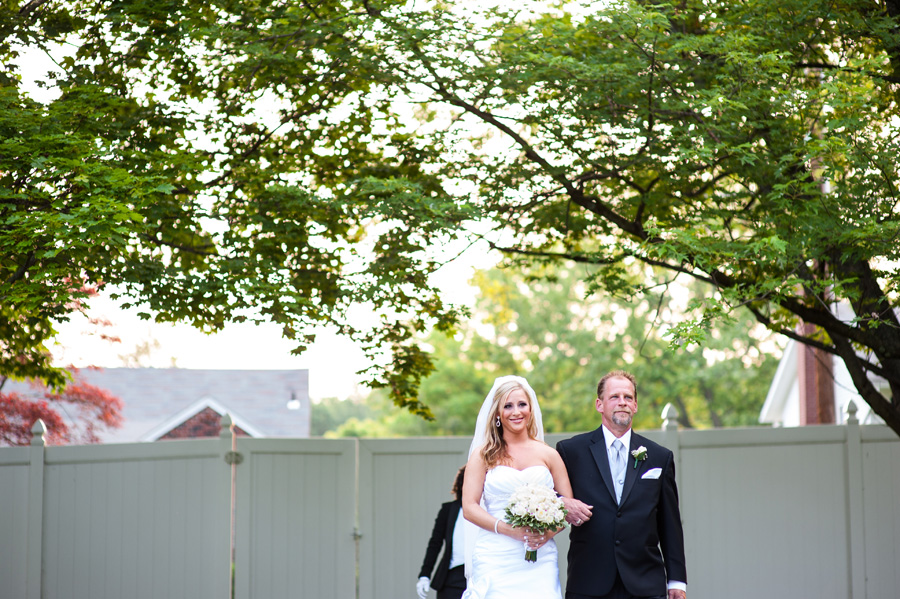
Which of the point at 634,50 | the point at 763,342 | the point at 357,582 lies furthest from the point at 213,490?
the point at 763,342

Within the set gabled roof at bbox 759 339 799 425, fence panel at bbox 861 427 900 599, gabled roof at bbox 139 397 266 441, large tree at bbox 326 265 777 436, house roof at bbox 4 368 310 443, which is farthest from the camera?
large tree at bbox 326 265 777 436

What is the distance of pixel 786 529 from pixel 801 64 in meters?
4.27

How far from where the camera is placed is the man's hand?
476 cm

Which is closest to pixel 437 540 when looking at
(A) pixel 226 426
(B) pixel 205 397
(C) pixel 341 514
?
(C) pixel 341 514

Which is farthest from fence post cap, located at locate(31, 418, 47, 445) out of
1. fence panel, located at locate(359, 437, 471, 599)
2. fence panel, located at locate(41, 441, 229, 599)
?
fence panel, located at locate(359, 437, 471, 599)

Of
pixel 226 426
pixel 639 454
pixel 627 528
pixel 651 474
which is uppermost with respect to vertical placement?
pixel 226 426

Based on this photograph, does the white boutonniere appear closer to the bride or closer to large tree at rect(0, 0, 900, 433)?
the bride

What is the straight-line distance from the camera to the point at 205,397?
72.8 feet

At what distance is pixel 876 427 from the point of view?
8.95 m

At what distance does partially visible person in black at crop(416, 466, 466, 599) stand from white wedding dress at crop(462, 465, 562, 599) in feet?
3.76

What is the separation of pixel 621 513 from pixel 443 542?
2059 mm

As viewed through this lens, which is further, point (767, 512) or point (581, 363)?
point (581, 363)

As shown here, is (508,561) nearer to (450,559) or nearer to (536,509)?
(536,509)

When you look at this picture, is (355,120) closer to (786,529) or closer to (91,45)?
(91,45)
